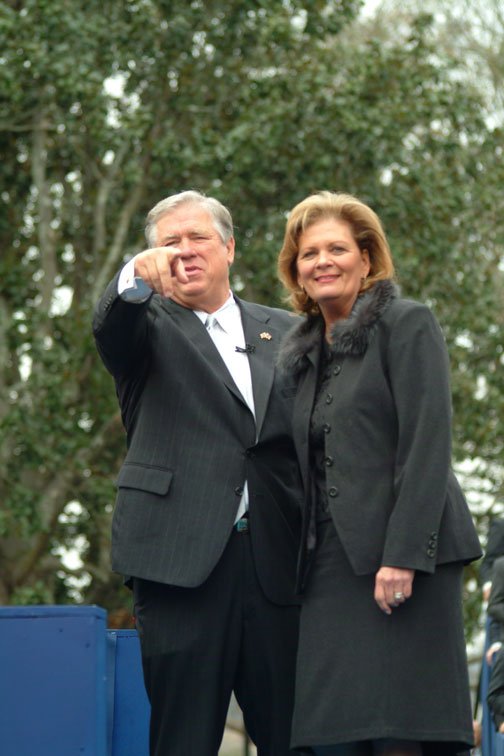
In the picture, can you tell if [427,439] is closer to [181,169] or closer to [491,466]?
[181,169]

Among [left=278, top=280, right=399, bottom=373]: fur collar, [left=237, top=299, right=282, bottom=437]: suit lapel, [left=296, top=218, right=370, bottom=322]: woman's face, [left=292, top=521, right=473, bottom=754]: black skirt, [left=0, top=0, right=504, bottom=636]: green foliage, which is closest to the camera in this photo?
[left=292, top=521, right=473, bottom=754]: black skirt

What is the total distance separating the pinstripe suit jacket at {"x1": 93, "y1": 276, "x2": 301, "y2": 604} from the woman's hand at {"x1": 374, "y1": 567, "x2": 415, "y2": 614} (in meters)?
0.51

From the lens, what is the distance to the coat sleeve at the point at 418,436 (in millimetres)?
3572

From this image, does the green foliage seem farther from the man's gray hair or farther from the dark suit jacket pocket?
the dark suit jacket pocket

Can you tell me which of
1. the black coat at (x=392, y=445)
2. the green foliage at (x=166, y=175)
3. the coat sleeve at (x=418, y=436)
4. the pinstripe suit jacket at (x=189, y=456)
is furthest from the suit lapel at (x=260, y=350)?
the green foliage at (x=166, y=175)

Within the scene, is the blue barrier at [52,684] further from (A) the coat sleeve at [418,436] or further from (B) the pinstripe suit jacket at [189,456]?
(A) the coat sleeve at [418,436]

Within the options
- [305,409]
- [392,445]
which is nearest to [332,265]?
[305,409]

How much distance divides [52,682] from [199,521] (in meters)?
0.58

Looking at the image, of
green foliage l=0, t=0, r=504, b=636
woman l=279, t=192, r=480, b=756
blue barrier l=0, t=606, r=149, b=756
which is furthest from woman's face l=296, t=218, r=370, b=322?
green foliage l=0, t=0, r=504, b=636

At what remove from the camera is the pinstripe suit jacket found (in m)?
3.98

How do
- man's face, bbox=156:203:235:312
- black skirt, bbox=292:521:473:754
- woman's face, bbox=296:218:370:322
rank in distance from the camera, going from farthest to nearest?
man's face, bbox=156:203:235:312
woman's face, bbox=296:218:370:322
black skirt, bbox=292:521:473:754

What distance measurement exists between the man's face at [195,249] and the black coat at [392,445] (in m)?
0.61

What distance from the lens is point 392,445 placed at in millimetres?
3727

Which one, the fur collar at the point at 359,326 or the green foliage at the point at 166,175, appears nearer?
the fur collar at the point at 359,326
